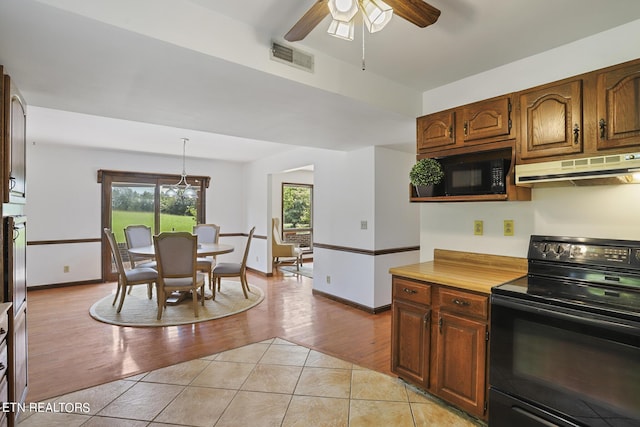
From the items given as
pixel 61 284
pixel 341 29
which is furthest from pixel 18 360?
pixel 61 284

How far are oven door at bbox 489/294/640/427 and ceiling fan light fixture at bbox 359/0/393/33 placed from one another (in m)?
1.52

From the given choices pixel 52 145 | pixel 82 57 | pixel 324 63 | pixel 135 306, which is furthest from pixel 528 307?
pixel 52 145

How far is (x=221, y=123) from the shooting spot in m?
3.06

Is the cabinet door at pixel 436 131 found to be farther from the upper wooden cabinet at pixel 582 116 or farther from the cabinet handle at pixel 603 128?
the cabinet handle at pixel 603 128

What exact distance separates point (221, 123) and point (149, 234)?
328cm

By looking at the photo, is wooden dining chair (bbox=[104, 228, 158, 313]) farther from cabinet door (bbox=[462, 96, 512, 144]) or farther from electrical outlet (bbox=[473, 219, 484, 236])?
cabinet door (bbox=[462, 96, 512, 144])

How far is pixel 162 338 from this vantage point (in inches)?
127

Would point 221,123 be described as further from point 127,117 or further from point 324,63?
point 324,63

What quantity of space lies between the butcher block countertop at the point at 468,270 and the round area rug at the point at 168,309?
262 cm

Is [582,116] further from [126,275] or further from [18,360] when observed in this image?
[126,275]

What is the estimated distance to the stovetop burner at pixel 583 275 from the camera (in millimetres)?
1521

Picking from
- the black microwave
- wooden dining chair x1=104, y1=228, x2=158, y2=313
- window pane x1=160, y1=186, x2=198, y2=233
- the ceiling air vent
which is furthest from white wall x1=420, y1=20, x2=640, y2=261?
window pane x1=160, y1=186, x2=198, y2=233

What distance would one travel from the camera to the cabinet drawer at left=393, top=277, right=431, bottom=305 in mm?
2156

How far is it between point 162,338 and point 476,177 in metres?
3.28
